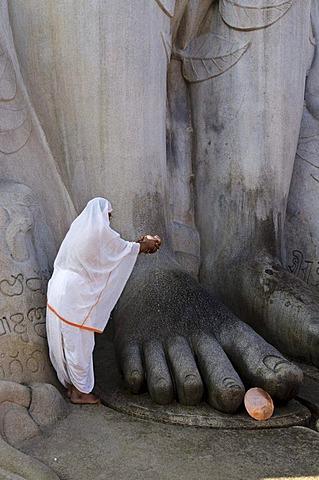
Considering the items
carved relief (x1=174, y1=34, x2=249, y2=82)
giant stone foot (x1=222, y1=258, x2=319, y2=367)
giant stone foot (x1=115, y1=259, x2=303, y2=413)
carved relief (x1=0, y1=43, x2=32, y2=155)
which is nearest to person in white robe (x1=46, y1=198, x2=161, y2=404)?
giant stone foot (x1=115, y1=259, x2=303, y2=413)

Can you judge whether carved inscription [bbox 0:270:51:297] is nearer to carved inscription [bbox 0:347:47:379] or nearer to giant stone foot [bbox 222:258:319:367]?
carved inscription [bbox 0:347:47:379]

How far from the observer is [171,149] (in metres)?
2.69

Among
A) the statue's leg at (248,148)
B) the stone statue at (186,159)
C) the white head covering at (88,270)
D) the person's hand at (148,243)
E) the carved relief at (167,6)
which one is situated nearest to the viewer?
the white head covering at (88,270)

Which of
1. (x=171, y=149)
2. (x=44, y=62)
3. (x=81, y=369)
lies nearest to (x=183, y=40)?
(x=171, y=149)

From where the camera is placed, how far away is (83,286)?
1.84 metres

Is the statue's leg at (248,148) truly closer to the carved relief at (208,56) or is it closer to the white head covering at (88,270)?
the carved relief at (208,56)

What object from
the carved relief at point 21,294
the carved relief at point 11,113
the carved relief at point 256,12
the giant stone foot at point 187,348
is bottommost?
the giant stone foot at point 187,348

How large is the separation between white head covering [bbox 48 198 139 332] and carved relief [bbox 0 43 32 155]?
1.32ft

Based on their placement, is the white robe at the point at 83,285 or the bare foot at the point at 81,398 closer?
the white robe at the point at 83,285

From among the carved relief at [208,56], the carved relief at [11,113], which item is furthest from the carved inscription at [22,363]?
the carved relief at [208,56]

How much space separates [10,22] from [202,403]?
114 cm

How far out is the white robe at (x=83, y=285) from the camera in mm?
1833

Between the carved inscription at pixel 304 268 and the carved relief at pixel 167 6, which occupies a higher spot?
the carved relief at pixel 167 6

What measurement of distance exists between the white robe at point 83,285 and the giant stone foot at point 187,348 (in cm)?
16
